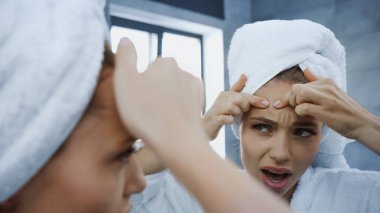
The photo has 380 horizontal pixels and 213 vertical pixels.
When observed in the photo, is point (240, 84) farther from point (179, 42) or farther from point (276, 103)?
point (179, 42)

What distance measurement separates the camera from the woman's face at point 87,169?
482mm

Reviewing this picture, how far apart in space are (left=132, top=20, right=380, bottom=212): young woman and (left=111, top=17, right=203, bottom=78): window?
1.88 m

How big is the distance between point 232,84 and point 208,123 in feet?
A: 0.44

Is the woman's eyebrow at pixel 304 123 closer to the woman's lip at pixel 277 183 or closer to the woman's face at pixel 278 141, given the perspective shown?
the woman's face at pixel 278 141

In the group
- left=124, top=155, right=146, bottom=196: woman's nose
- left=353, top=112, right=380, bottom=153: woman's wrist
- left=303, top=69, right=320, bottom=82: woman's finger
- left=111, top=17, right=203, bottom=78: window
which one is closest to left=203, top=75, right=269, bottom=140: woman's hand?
left=303, top=69, right=320, bottom=82: woman's finger

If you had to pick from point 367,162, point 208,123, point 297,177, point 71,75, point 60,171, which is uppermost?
point 71,75

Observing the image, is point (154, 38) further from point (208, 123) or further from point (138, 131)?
point (138, 131)

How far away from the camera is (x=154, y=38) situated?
3275 millimetres

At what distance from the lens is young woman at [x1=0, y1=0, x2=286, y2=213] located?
44cm

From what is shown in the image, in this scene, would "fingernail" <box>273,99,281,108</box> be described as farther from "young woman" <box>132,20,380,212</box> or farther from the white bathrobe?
the white bathrobe

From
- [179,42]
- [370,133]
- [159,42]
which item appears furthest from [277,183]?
[179,42]

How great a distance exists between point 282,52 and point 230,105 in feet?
0.61

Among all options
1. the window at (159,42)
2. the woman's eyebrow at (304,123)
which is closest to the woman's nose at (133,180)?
the woman's eyebrow at (304,123)

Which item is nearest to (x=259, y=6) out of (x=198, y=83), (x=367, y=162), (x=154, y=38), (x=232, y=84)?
(x=154, y=38)
